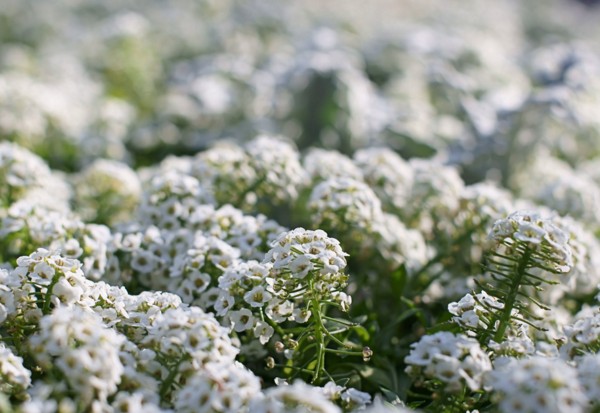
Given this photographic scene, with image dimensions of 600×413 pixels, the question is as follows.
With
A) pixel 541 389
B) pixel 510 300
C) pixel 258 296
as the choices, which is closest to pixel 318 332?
pixel 258 296

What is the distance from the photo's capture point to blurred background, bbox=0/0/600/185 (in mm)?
4957

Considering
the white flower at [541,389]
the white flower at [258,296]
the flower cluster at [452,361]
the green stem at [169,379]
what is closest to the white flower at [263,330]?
the white flower at [258,296]

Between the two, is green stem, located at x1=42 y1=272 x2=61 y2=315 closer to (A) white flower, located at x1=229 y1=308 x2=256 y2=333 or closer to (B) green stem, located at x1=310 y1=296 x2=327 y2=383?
(A) white flower, located at x1=229 y1=308 x2=256 y2=333

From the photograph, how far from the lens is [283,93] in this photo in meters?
5.60

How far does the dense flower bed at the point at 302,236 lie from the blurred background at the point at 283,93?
0.07ft

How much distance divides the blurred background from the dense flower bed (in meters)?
0.02

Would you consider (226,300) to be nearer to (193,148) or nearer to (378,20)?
(193,148)

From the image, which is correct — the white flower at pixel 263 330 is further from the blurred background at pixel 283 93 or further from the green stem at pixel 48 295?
the blurred background at pixel 283 93

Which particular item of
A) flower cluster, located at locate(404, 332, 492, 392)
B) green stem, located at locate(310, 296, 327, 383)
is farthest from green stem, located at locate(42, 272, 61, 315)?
flower cluster, located at locate(404, 332, 492, 392)

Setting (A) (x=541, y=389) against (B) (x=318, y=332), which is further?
(B) (x=318, y=332)

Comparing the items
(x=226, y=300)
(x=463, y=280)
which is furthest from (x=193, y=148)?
(x=226, y=300)

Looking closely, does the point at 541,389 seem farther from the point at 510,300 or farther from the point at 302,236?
the point at 302,236

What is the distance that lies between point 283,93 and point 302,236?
3.38 meters

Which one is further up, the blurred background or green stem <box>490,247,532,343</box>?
green stem <box>490,247,532,343</box>
